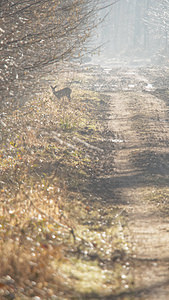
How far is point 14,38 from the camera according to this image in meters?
7.66

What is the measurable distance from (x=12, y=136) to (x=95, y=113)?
8201 millimetres

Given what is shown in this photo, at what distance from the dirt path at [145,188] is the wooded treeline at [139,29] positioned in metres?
49.8

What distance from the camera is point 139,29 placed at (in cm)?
9925

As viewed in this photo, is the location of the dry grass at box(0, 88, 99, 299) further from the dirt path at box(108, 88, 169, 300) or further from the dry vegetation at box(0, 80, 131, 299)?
the dirt path at box(108, 88, 169, 300)

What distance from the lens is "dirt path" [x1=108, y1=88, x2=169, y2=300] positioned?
4910 millimetres

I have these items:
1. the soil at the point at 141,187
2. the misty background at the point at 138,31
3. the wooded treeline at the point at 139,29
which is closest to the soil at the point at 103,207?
the soil at the point at 141,187

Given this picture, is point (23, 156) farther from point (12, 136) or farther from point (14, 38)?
point (14, 38)

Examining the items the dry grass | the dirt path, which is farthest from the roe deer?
the dry grass

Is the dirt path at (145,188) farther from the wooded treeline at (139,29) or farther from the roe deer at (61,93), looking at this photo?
the wooded treeline at (139,29)

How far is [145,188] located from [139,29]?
99283 mm

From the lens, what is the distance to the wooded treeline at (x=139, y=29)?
66.7 m

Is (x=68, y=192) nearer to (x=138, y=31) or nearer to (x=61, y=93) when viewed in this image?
(x=61, y=93)

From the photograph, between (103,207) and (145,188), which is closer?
(103,207)

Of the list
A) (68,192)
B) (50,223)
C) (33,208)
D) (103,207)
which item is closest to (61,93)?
(68,192)
